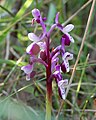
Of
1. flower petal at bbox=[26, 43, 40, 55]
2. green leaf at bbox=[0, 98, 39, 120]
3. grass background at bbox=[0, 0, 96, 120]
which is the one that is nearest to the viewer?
flower petal at bbox=[26, 43, 40, 55]

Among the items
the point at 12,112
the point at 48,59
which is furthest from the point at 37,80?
the point at 48,59

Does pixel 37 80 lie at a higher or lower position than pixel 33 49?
lower

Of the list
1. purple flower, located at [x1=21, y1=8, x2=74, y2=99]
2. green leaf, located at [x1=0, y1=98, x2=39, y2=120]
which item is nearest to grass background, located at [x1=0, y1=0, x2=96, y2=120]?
green leaf, located at [x1=0, y1=98, x2=39, y2=120]

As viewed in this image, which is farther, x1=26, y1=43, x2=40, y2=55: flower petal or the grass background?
the grass background

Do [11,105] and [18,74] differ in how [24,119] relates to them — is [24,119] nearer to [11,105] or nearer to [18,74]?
[11,105]

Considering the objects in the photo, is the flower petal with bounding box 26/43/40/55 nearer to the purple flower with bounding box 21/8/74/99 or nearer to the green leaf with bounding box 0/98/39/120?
the purple flower with bounding box 21/8/74/99

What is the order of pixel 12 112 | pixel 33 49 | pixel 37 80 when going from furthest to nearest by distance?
pixel 37 80 < pixel 12 112 < pixel 33 49

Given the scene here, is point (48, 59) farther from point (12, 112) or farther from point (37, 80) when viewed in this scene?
point (37, 80)

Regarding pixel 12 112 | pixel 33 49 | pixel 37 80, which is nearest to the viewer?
pixel 33 49

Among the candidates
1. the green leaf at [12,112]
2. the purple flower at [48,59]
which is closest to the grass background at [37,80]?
the green leaf at [12,112]
